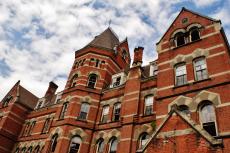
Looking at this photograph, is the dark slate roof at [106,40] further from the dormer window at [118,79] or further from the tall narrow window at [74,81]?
the dormer window at [118,79]

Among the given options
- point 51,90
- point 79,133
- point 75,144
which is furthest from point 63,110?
point 51,90

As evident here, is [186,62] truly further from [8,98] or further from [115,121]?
[8,98]

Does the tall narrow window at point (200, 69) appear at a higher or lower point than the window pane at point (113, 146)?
higher

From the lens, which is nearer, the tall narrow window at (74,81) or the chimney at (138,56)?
the chimney at (138,56)

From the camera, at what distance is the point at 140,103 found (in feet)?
73.7

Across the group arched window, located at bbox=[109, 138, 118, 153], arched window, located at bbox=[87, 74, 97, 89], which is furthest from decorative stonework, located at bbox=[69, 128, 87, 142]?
arched window, located at bbox=[87, 74, 97, 89]

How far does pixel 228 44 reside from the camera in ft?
64.0

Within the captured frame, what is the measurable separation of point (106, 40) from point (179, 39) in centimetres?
1504

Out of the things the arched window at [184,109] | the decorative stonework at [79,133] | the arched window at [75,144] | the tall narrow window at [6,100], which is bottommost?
the arched window at [75,144]

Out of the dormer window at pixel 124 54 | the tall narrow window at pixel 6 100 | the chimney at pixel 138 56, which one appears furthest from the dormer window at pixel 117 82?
the tall narrow window at pixel 6 100

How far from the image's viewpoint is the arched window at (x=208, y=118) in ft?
48.3

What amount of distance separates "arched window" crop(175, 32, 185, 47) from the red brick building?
86mm

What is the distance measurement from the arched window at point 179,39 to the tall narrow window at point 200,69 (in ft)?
8.52

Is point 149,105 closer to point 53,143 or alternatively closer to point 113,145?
point 113,145
